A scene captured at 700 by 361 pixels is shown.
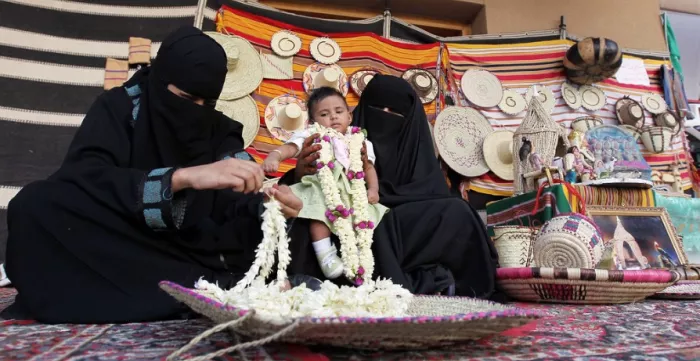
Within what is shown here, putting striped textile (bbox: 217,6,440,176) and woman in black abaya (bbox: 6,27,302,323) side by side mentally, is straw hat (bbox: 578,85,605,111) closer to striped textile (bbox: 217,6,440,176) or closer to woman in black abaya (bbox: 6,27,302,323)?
striped textile (bbox: 217,6,440,176)

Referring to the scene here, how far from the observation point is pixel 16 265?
1381mm

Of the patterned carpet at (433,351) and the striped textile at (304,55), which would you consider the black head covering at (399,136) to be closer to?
the striped textile at (304,55)

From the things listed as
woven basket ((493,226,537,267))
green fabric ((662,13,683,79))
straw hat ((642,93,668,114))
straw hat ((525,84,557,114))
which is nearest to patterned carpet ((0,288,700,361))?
woven basket ((493,226,537,267))

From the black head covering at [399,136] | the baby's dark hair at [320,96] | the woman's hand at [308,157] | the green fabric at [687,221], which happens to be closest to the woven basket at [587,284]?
the black head covering at [399,136]

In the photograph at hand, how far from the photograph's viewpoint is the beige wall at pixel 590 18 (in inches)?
188

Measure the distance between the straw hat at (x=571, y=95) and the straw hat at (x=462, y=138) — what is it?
811 millimetres

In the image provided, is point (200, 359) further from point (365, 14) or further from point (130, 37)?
point (365, 14)

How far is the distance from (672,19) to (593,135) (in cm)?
320

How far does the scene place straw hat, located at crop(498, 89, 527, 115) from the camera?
4.09m

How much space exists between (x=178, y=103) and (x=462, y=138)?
8.64 ft

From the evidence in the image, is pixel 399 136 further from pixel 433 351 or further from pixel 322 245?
pixel 433 351

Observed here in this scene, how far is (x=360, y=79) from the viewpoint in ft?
11.7

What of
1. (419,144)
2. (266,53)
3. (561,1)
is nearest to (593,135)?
(561,1)

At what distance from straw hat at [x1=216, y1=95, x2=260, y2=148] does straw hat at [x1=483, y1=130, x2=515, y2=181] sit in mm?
1724
